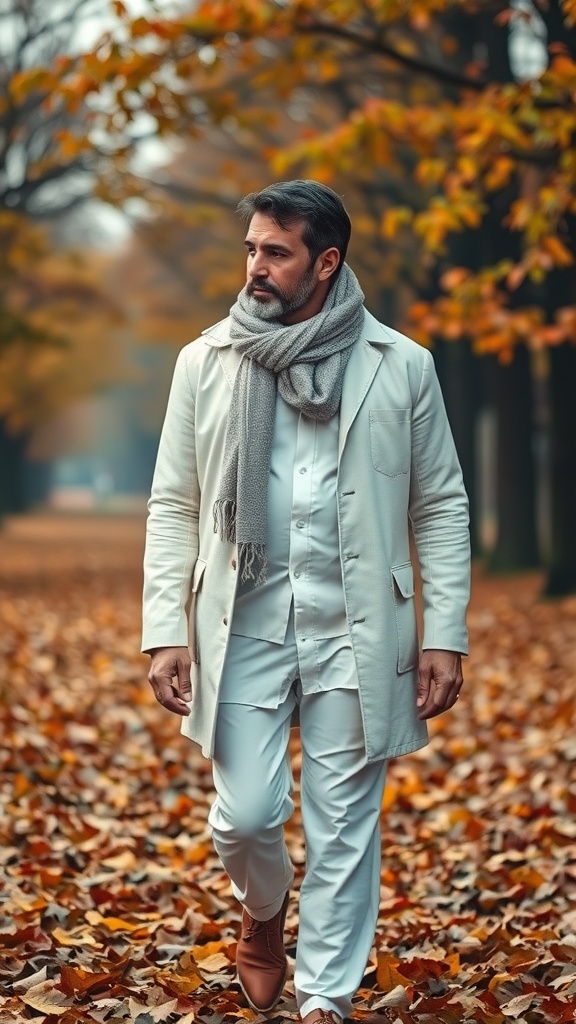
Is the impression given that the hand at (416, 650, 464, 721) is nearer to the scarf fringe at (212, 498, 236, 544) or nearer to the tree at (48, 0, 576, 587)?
the scarf fringe at (212, 498, 236, 544)

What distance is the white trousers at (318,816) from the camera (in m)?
4.01

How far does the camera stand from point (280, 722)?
4070mm

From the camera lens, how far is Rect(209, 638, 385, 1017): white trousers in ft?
13.1

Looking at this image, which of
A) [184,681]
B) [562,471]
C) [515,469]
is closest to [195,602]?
[184,681]

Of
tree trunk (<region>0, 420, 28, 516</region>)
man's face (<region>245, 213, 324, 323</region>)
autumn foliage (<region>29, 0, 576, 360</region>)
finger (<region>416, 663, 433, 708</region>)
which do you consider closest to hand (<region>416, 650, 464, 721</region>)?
finger (<region>416, 663, 433, 708</region>)

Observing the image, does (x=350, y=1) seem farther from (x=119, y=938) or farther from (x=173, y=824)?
(x=119, y=938)

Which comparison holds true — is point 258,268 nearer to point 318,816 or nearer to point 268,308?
point 268,308

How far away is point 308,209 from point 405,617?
3.67 ft

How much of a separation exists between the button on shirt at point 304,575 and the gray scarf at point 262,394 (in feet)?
0.25

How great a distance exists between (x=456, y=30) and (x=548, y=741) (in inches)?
436

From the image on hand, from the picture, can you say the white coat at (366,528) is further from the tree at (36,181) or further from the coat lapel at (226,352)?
the tree at (36,181)

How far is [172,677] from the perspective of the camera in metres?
4.07

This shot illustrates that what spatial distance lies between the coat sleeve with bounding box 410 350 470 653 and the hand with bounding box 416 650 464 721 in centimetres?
3

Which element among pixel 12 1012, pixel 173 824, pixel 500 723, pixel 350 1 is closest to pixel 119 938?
pixel 12 1012
